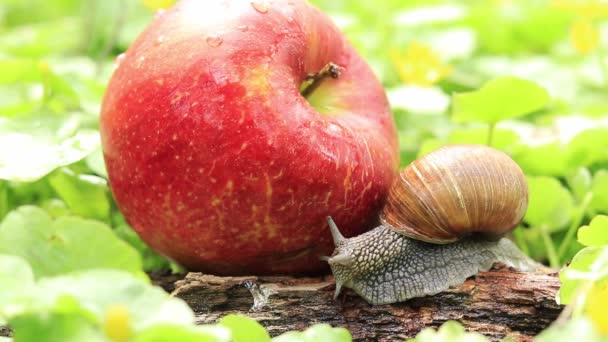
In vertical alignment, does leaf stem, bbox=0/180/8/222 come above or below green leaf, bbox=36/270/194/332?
below

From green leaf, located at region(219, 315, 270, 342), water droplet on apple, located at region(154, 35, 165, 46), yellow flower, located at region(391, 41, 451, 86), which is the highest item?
water droplet on apple, located at region(154, 35, 165, 46)

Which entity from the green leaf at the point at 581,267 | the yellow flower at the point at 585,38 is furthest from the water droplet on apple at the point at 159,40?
the yellow flower at the point at 585,38

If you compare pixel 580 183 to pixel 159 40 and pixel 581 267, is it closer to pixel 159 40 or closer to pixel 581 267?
pixel 581 267

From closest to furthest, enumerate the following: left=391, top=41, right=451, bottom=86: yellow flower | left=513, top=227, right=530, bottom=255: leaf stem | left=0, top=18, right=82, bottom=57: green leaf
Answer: left=513, top=227, right=530, bottom=255: leaf stem
left=391, top=41, right=451, bottom=86: yellow flower
left=0, top=18, right=82, bottom=57: green leaf

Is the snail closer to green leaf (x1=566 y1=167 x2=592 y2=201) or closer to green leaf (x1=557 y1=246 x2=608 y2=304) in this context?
green leaf (x1=557 y1=246 x2=608 y2=304)

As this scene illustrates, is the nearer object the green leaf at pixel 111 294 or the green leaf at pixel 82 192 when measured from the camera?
the green leaf at pixel 111 294

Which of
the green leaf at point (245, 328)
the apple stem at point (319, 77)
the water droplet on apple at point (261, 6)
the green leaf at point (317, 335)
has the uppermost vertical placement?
the water droplet on apple at point (261, 6)

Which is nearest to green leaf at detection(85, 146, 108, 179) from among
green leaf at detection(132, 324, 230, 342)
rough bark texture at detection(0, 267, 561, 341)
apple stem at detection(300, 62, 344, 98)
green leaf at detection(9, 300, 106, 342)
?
rough bark texture at detection(0, 267, 561, 341)

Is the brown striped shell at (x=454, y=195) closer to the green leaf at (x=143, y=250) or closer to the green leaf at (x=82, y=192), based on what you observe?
the green leaf at (x=143, y=250)
